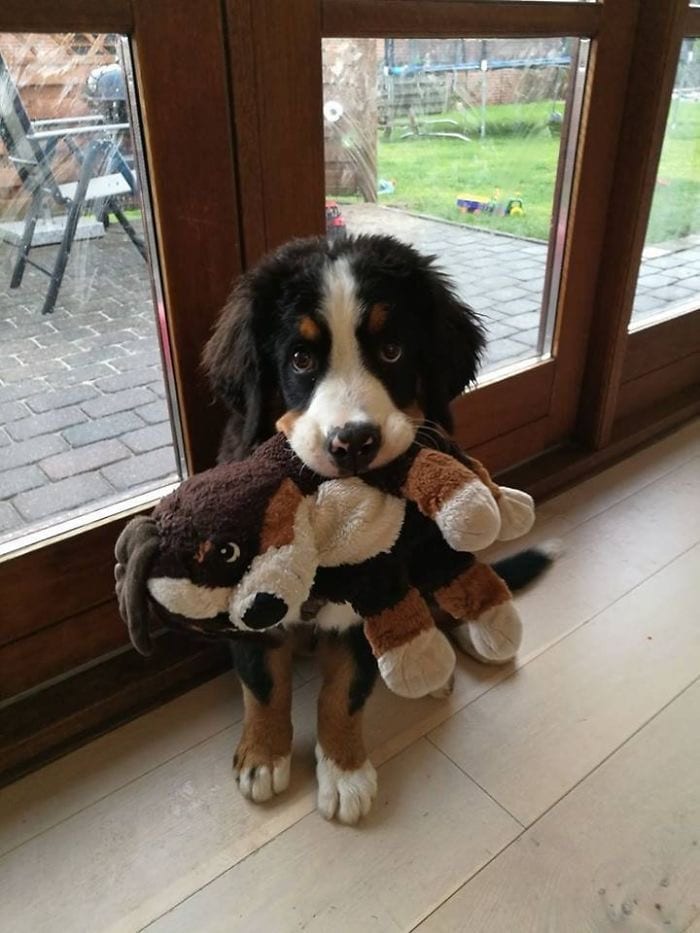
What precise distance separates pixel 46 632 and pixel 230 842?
463mm

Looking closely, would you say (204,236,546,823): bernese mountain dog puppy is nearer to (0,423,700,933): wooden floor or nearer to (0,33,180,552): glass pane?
(0,423,700,933): wooden floor

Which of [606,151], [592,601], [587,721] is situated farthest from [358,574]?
[606,151]

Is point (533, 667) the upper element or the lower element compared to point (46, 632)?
lower

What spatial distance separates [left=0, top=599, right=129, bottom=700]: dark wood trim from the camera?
1254 millimetres

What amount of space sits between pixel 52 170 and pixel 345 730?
94 cm

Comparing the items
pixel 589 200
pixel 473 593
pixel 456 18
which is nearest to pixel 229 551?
pixel 473 593

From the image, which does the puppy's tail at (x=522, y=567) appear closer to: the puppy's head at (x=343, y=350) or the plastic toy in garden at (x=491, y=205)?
the puppy's head at (x=343, y=350)

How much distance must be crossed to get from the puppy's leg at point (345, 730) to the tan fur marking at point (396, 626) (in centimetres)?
19

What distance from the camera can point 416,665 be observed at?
94cm

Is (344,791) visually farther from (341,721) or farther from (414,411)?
(414,411)

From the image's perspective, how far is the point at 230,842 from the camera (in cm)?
110

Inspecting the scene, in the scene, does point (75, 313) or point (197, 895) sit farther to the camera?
point (75, 313)

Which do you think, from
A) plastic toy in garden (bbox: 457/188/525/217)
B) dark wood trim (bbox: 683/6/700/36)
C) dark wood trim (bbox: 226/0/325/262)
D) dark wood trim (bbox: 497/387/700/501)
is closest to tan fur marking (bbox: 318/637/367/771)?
dark wood trim (bbox: 226/0/325/262)

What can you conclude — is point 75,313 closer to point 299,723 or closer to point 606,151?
point 299,723
